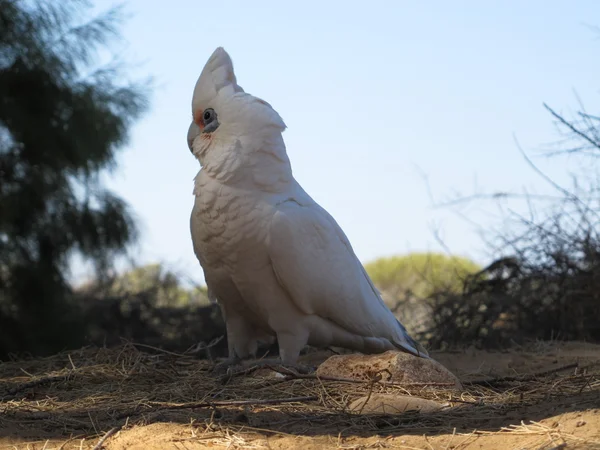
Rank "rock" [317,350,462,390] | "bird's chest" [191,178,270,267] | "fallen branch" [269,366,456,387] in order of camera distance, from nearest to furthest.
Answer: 1. "fallen branch" [269,366,456,387]
2. "rock" [317,350,462,390]
3. "bird's chest" [191,178,270,267]

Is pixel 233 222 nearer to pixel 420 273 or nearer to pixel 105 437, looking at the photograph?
pixel 105 437

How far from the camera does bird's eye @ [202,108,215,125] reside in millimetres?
4172

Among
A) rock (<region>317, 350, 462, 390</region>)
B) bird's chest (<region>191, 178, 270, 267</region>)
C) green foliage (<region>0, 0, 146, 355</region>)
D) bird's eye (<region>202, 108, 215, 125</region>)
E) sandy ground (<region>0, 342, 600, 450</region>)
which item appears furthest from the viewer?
green foliage (<region>0, 0, 146, 355</region>)

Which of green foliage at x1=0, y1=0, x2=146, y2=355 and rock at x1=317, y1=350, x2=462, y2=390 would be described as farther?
green foliage at x1=0, y1=0, x2=146, y2=355

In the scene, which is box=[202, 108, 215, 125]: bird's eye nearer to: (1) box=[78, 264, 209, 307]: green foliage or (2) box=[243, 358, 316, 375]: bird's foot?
(2) box=[243, 358, 316, 375]: bird's foot

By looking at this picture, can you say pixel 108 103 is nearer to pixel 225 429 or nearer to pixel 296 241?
pixel 296 241

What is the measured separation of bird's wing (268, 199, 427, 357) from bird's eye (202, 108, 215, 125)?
625 millimetres

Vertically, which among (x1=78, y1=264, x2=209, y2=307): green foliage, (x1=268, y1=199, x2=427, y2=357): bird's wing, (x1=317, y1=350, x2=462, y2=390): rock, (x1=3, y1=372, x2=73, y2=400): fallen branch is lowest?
(x1=317, y1=350, x2=462, y2=390): rock

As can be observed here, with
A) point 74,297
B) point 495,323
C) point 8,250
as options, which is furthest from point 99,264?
point 495,323

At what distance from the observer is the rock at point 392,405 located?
2.99 m

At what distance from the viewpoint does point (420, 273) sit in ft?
24.6

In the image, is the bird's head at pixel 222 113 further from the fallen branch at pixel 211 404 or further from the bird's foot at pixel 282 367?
the fallen branch at pixel 211 404

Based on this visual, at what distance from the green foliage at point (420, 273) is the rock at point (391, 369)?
3.46 meters

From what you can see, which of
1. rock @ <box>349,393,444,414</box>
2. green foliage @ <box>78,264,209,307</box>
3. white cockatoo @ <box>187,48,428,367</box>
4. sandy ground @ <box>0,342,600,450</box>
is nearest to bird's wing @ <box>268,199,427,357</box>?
white cockatoo @ <box>187,48,428,367</box>
